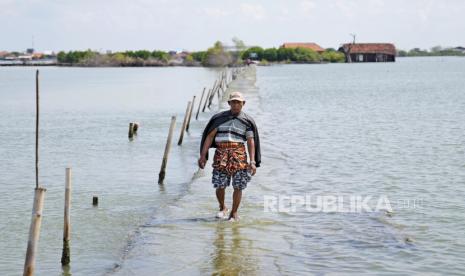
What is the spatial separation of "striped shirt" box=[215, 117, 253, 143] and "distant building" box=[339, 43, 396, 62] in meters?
184

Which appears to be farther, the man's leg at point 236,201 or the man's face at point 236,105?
the man's leg at point 236,201

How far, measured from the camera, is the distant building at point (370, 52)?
621 feet

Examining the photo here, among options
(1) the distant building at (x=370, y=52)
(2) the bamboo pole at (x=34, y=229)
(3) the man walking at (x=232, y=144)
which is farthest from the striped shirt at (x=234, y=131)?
(1) the distant building at (x=370, y=52)

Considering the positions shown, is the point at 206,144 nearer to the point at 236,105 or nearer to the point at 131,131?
the point at 236,105

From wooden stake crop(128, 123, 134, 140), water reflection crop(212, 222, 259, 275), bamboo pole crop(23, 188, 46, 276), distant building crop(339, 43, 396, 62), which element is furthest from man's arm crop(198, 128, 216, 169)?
distant building crop(339, 43, 396, 62)

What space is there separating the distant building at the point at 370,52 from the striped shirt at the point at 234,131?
18437 cm

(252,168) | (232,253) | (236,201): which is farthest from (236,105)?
(232,253)

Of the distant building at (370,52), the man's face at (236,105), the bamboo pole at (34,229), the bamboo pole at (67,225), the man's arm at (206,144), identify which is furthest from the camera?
the distant building at (370,52)

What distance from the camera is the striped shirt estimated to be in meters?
9.65

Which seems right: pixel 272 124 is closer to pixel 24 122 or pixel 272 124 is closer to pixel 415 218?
pixel 24 122

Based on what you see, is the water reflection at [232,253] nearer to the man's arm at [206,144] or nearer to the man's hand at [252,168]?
the man's hand at [252,168]

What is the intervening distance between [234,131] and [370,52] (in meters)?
187

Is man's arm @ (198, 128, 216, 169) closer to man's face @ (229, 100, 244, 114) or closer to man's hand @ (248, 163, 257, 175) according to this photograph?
man's face @ (229, 100, 244, 114)

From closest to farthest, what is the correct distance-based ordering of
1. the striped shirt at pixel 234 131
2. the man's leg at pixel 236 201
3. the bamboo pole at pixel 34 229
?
1. the bamboo pole at pixel 34 229
2. the striped shirt at pixel 234 131
3. the man's leg at pixel 236 201
